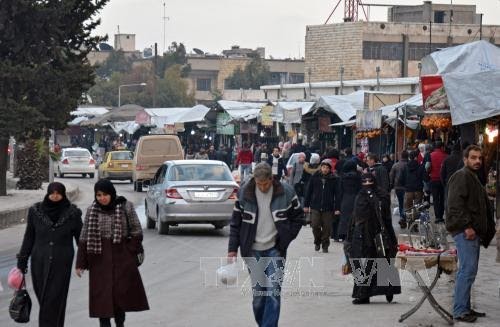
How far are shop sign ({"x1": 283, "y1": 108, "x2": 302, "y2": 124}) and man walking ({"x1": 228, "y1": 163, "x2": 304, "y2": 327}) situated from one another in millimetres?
30142

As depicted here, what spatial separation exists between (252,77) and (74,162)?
63105mm

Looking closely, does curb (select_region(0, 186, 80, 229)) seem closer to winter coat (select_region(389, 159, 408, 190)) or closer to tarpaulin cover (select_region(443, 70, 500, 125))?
winter coat (select_region(389, 159, 408, 190))

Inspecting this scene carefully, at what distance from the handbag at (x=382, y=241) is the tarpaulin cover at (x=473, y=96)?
5.67m

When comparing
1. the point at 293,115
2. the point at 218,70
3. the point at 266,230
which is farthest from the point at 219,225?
the point at 218,70

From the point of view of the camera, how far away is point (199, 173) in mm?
24000

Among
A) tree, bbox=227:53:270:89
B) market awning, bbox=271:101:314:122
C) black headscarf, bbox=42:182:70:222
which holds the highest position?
tree, bbox=227:53:270:89

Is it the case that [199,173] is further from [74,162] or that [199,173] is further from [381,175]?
[74,162]

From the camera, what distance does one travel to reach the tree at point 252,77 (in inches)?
4582

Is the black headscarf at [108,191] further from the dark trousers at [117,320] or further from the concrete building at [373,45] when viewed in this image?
the concrete building at [373,45]

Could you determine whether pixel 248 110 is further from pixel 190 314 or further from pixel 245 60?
pixel 245 60

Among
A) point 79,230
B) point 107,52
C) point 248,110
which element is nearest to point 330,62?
point 248,110

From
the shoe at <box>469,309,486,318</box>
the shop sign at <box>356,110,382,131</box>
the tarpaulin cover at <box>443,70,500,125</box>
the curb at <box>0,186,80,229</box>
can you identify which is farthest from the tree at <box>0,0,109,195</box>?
the shoe at <box>469,309,486,318</box>

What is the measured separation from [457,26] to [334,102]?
4083 cm

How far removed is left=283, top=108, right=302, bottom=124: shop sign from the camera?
4106 cm
